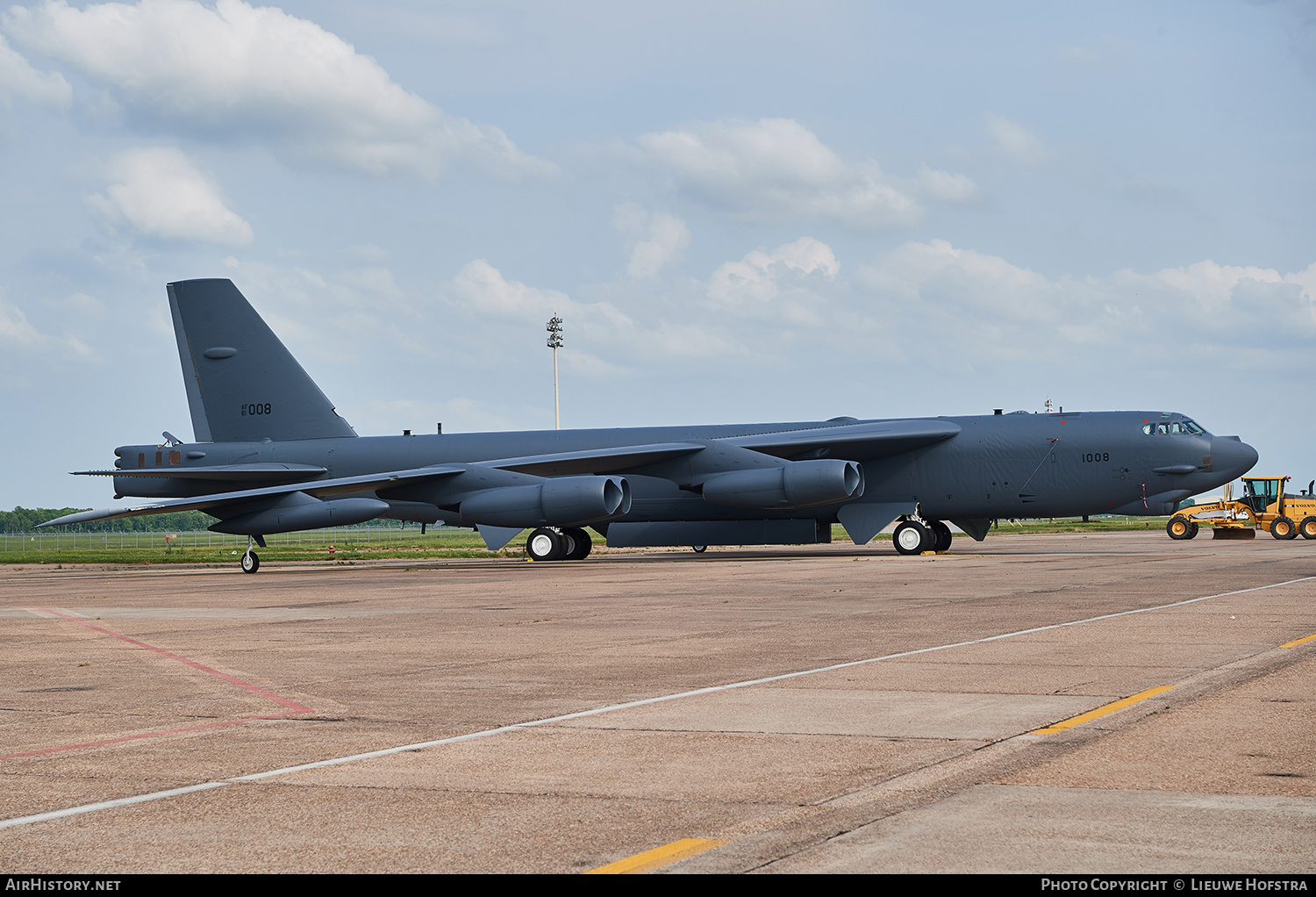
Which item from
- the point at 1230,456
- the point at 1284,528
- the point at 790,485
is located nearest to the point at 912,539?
the point at 790,485

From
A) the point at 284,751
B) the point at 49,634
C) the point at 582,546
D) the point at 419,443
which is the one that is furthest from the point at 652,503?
the point at 284,751

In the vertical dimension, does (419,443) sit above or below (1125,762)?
above

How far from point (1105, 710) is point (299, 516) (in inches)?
971

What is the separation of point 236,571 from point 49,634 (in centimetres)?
1769

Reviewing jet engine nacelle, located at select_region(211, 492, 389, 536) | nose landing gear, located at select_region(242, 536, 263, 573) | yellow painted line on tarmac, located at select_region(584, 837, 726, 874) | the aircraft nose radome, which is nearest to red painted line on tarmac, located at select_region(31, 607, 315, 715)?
yellow painted line on tarmac, located at select_region(584, 837, 726, 874)

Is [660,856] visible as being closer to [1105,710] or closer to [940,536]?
[1105,710]

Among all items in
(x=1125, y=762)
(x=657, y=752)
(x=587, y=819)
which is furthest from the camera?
(x=657, y=752)

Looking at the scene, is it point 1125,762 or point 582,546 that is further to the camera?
point 582,546

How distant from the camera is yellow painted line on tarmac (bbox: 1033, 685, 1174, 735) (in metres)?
6.91

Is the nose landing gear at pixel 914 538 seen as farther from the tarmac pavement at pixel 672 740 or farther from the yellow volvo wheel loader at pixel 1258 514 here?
the yellow volvo wheel loader at pixel 1258 514

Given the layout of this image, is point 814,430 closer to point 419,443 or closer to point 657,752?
point 419,443

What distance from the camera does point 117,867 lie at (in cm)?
442

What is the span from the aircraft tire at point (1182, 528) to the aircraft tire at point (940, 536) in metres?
20.7

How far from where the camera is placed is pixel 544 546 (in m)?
33.2
